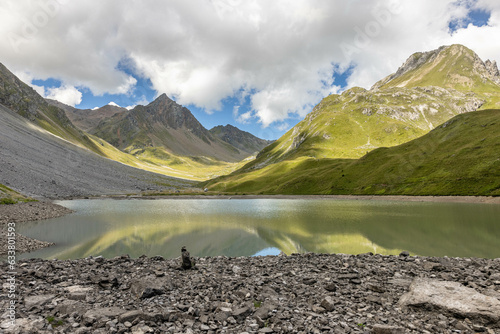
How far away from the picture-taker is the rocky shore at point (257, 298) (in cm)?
1156

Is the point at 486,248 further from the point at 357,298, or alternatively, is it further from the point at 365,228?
the point at 357,298

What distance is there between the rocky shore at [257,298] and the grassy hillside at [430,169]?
3832 inches

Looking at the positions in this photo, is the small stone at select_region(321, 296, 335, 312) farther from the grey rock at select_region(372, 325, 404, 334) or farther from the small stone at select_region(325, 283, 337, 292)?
the grey rock at select_region(372, 325, 404, 334)

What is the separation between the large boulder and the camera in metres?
11.9

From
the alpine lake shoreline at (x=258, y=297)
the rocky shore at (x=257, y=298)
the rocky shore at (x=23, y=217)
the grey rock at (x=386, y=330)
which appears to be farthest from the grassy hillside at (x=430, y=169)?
the rocky shore at (x=23, y=217)

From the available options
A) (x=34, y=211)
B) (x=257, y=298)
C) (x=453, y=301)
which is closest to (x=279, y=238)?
(x=257, y=298)

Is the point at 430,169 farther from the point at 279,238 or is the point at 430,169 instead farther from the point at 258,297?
the point at 258,297

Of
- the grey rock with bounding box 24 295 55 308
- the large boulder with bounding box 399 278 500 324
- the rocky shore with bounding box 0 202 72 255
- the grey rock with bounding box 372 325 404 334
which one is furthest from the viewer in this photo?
the rocky shore with bounding box 0 202 72 255

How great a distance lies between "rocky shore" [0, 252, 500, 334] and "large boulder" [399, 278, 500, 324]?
4cm

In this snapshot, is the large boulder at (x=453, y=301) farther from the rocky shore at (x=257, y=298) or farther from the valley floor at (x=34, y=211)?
the valley floor at (x=34, y=211)

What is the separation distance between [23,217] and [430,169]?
151 meters

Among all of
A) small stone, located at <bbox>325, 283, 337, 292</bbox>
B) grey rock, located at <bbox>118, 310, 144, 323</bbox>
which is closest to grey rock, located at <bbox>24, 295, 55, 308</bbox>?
grey rock, located at <bbox>118, 310, 144, 323</bbox>

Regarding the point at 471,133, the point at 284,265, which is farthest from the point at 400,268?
the point at 471,133

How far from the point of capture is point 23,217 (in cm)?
5422
